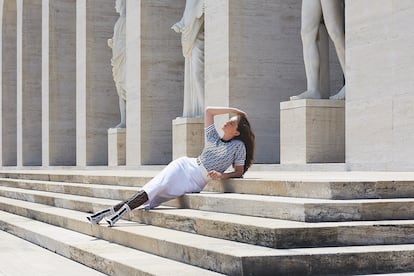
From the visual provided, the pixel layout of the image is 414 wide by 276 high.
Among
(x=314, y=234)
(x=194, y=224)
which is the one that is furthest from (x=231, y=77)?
(x=314, y=234)

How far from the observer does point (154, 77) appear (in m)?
20.7

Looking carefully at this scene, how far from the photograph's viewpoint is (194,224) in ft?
23.5

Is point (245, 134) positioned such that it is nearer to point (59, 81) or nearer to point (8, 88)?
point (59, 81)

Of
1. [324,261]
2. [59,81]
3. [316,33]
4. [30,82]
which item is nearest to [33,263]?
[324,261]

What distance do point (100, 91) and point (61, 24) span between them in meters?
4.76

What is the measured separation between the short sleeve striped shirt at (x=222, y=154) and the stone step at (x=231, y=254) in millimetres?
886

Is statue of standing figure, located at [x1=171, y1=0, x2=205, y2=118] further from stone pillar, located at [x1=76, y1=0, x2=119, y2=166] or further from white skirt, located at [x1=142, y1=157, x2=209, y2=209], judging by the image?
white skirt, located at [x1=142, y1=157, x2=209, y2=209]

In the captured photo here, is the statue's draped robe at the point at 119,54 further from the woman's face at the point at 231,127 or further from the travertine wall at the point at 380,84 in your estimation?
the woman's face at the point at 231,127

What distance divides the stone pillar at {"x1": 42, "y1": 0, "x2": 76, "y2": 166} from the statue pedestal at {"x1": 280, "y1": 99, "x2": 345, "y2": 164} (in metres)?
15.8

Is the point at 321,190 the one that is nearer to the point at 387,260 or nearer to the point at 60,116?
the point at 387,260

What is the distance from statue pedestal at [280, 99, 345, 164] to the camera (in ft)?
43.5

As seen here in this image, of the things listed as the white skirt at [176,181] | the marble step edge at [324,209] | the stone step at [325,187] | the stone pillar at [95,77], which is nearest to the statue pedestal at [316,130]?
the stone step at [325,187]

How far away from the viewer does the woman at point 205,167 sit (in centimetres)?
809

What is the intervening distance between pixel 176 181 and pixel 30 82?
24.4 m
